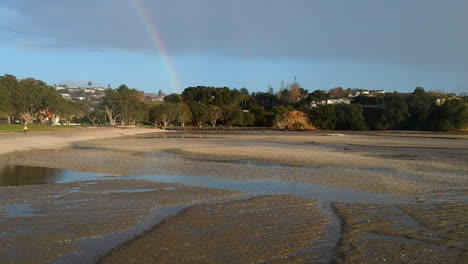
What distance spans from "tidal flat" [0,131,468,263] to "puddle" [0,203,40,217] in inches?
1.2

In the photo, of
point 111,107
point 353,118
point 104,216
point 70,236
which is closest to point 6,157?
point 104,216

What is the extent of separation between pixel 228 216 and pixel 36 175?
39.0ft

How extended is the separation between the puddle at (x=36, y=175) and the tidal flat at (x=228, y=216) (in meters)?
0.05

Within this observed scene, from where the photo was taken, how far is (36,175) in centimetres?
1878

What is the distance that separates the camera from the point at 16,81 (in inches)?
3051

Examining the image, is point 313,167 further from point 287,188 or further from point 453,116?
point 453,116

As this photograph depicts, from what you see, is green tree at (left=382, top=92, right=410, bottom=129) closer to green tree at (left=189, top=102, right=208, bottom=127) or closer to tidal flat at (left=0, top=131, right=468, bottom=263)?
green tree at (left=189, top=102, right=208, bottom=127)

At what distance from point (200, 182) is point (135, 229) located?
8.27 meters

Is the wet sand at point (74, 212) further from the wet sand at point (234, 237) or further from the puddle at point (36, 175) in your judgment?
the puddle at point (36, 175)

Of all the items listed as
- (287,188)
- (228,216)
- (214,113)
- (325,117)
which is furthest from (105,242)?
(325,117)

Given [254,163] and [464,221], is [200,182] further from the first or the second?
[464,221]

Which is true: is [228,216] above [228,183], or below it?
above

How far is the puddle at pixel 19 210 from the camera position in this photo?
1100 cm

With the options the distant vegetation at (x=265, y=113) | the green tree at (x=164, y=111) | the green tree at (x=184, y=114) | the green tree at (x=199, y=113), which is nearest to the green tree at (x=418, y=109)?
the distant vegetation at (x=265, y=113)
